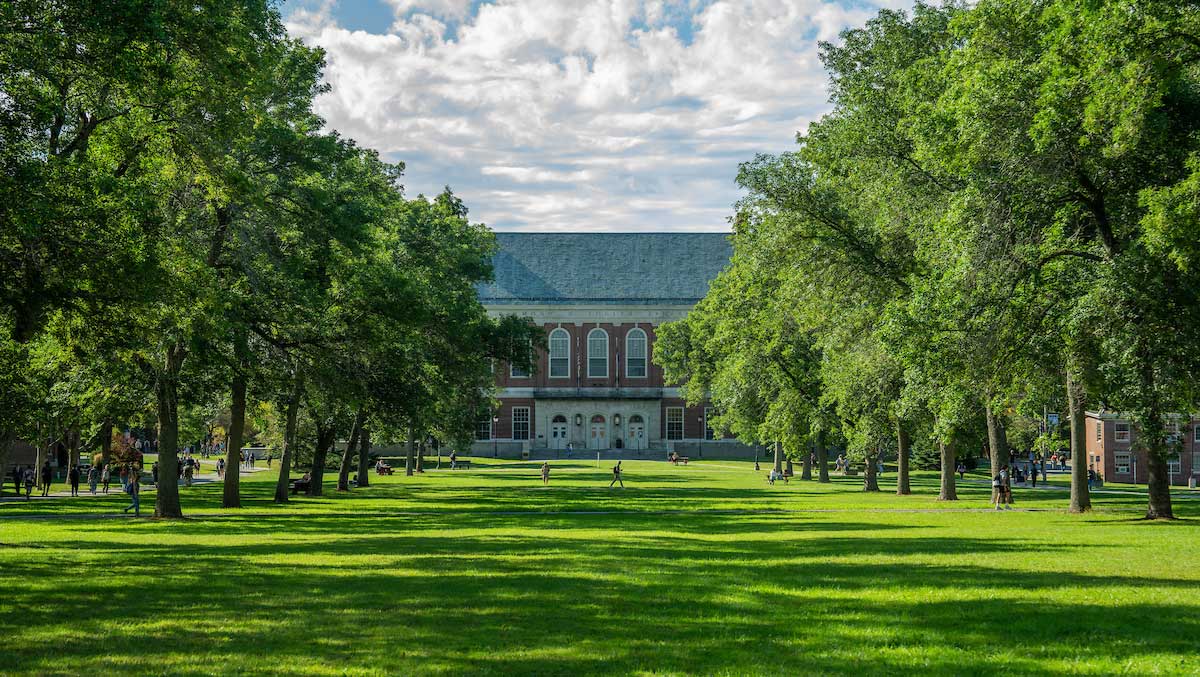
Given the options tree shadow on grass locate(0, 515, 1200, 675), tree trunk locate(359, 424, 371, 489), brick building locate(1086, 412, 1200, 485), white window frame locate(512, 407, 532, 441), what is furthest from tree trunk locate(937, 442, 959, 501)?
white window frame locate(512, 407, 532, 441)

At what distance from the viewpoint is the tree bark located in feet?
94.3

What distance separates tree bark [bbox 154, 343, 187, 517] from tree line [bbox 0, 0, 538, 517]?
77 mm

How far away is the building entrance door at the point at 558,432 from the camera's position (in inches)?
4604

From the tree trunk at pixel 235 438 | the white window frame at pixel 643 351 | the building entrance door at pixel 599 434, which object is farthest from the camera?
the white window frame at pixel 643 351

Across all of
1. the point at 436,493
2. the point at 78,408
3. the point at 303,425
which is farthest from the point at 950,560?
the point at 303,425

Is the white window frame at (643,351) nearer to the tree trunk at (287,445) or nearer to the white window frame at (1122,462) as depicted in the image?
the white window frame at (1122,462)

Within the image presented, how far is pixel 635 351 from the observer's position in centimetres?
11775

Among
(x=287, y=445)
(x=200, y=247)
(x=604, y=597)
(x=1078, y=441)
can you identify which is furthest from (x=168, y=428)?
(x=1078, y=441)

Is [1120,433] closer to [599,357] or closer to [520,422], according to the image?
[599,357]

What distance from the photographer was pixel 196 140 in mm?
20812

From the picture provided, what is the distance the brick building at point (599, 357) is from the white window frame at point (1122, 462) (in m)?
44.0

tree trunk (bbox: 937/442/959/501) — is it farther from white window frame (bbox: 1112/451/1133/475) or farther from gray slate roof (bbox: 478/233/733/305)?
gray slate roof (bbox: 478/233/733/305)

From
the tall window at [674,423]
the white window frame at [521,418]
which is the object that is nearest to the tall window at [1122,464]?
the tall window at [674,423]

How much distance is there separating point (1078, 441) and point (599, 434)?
8674 centimetres
